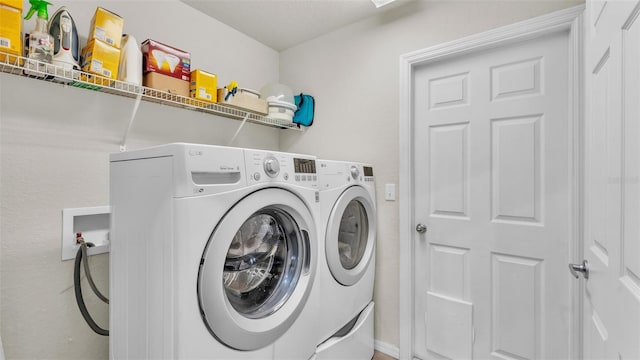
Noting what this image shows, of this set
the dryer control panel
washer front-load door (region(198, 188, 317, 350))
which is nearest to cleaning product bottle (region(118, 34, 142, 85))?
the dryer control panel

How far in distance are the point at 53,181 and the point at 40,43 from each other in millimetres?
596

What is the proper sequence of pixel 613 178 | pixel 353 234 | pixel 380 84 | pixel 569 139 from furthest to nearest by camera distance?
pixel 380 84 → pixel 353 234 → pixel 569 139 → pixel 613 178

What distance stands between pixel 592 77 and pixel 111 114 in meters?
2.12

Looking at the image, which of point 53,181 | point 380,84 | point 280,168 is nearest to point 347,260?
point 280,168

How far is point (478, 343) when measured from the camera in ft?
5.51

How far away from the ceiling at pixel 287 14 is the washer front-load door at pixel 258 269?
54.8 inches

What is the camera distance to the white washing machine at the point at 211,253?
93cm

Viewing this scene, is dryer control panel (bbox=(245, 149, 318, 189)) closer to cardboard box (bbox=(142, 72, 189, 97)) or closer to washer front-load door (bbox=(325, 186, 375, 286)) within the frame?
washer front-load door (bbox=(325, 186, 375, 286))

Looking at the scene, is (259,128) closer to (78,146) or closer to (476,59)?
(78,146)

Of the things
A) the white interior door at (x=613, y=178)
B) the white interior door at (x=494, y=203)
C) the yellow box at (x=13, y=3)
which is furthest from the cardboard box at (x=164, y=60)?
the white interior door at (x=613, y=178)

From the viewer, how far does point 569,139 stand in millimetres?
1426

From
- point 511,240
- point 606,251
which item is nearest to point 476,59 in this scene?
point 511,240

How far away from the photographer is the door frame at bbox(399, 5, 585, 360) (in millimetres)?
1385

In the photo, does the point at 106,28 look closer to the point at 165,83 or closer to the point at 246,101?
the point at 165,83
